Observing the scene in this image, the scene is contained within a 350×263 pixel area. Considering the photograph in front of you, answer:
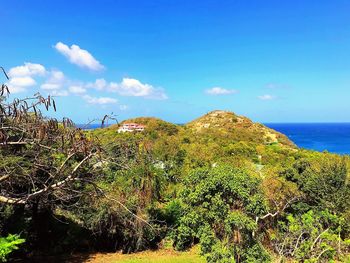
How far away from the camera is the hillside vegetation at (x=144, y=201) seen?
7.17 meters

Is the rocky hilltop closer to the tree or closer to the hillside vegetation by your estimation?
the hillside vegetation

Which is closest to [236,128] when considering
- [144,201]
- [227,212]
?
[144,201]

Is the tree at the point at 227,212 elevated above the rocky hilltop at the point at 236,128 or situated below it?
below

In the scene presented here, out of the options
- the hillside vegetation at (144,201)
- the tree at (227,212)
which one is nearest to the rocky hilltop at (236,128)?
the hillside vegetation at (144,201)

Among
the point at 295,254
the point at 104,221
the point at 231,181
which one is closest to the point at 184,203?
the point at 231,181

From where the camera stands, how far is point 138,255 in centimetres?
1355

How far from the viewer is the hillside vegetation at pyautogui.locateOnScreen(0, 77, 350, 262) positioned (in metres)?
7.17

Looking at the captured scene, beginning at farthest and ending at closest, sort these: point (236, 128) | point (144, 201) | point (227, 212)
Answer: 1. point (236, 128)
2. point (144, 201)
3. point (227, 212)

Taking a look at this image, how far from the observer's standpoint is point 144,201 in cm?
1413

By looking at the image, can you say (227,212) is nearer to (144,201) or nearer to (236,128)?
(144,201)

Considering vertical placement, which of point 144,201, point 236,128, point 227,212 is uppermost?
point 236,128

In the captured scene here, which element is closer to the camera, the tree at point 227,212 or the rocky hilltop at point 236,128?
the tree at point 227,212

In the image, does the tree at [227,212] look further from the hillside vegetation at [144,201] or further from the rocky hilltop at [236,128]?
the rocky hilltop at [236,128]

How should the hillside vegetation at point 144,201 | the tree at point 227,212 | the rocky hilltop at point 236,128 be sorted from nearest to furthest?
the hillside vegetation at point 144,201 → the tree at point 227,212 → the rocky hilltop at point 236,128
